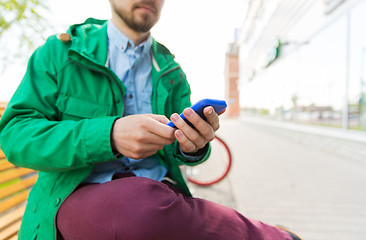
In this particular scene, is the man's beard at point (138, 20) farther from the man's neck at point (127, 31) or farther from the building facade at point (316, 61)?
the building facade at point (316, 61)

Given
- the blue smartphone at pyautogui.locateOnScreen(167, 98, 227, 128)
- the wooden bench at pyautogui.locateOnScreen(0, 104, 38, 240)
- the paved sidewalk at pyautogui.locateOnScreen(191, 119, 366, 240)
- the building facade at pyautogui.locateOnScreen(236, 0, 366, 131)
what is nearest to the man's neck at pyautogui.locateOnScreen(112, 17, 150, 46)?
the blue smartphone at pyautogui.locateOnScreen(167, 98, 227, 128)

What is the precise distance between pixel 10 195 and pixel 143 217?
1035 millimetres

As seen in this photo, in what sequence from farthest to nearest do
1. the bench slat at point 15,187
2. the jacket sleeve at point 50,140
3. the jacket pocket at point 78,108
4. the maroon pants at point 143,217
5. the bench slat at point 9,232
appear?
the bench slat at point 15,187 < the bench slat at point 9,232 < the jacket pocket at point 78,108 < the jacket sleeve at point 50,140 < the maroon pants at point 143,217

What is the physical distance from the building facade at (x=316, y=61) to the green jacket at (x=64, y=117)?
19.2ft

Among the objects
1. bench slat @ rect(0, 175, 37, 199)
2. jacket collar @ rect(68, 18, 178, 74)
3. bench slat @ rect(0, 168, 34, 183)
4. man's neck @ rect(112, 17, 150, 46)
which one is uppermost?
man's neck @ rect(112, 17, 150, 46)

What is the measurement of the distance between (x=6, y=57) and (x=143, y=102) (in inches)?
173

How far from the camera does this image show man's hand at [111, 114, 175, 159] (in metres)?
0.73

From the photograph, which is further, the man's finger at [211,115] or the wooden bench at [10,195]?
the wooden bench at [10,195]

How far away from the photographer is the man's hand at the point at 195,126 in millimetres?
736

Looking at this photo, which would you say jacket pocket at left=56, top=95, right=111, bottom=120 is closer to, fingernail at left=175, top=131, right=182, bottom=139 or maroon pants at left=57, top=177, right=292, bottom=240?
maroon pants at left=57, top=177, right=292, bottom=240

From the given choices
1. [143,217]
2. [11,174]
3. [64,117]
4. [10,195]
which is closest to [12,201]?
[10,195]

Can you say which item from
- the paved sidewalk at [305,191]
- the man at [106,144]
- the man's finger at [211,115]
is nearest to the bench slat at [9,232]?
the man at [106,144]

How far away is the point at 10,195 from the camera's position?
4.17 ft

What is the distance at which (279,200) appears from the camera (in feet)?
9.48
